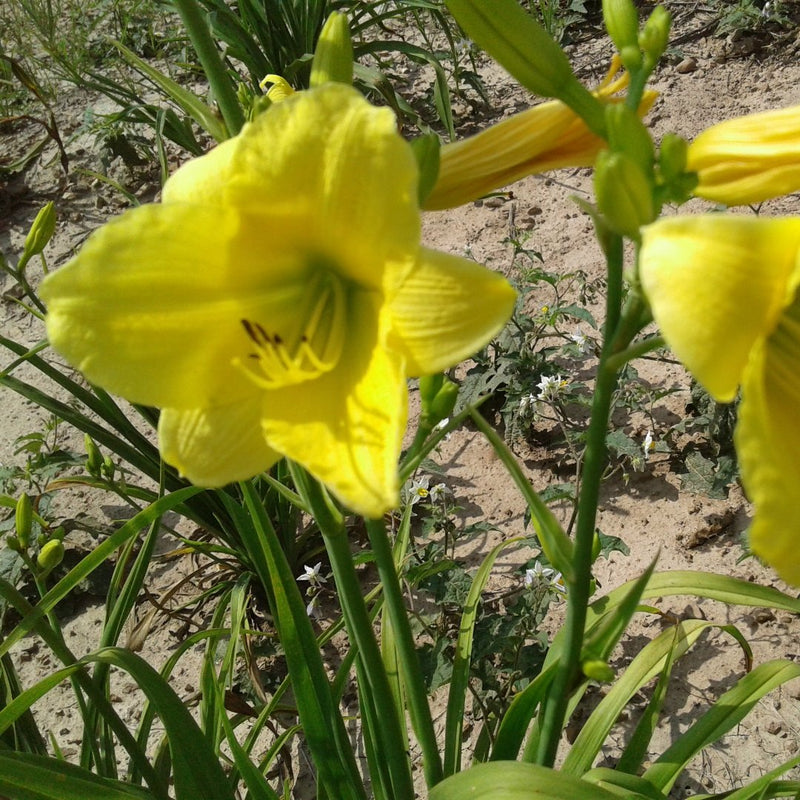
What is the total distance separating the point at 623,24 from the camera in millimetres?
886

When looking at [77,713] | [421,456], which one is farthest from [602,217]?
[77,713]

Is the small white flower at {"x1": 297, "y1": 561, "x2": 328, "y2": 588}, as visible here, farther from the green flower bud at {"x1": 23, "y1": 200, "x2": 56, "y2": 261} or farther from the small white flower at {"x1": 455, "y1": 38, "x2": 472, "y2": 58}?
the small white flower at {"x1": 455, "y1": 38, "x2": 472, "y2": 58}

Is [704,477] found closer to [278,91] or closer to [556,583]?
[556,583]

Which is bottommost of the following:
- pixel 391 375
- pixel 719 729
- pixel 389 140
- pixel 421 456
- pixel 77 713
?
pixel 77 713

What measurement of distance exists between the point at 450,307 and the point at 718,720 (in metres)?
0.98

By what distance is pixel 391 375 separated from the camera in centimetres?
86

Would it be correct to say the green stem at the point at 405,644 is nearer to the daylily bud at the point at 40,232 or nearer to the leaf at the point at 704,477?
the daylily bud at the point at 40,232

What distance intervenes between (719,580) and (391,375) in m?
0.84

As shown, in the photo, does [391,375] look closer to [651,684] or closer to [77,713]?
[651,684]

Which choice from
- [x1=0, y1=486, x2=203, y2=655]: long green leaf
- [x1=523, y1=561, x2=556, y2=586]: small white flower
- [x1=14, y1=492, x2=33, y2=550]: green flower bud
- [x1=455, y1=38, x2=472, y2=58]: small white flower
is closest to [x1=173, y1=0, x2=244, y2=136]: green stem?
[x1=0, y1=486, x2=203, y2=655]: long green leaf

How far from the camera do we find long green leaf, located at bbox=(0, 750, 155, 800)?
3.38 ft

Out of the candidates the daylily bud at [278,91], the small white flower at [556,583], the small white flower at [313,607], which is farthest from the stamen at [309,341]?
the small white flower at [313,607]

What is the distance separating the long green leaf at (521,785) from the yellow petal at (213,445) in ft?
1.58

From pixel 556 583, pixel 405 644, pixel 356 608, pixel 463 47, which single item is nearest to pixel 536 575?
pixel 556 583
